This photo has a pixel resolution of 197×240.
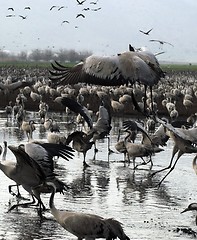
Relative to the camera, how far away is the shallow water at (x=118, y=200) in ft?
28.8

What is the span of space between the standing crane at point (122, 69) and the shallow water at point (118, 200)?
1655 mm

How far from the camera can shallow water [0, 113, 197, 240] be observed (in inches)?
345

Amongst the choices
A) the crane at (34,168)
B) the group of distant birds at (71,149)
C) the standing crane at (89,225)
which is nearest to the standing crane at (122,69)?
the group of distant birds at (71,149)

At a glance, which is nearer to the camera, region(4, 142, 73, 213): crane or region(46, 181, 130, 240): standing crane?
region(46, 181, 130, 240): standing crane

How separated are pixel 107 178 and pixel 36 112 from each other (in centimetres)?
1487

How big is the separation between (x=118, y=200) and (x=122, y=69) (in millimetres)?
1847

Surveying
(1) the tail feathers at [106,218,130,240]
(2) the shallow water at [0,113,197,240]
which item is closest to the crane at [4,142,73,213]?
(2) the shallow water at [0,113,197,240]

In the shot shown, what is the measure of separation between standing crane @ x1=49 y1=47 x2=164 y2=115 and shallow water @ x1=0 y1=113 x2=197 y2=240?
1655 millimetres

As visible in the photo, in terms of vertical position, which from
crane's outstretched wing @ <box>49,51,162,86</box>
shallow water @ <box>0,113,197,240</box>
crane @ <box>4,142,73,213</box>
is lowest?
shallow water @ <box>0,113,197,240</box>

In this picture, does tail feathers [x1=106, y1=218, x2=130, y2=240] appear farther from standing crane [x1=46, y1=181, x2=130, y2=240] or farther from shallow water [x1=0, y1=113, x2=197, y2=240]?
shallow water [x1=0, y1=113, x2=197, y2=240]

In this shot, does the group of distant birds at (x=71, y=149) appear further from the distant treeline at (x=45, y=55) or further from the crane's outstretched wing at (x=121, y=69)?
the distant treeline at (x=45, y=55)

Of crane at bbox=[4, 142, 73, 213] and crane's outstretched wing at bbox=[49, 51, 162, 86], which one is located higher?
crane's outstretched wing at bbox=[49, 51, 162, 86]

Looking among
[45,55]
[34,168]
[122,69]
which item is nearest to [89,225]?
[34,168]

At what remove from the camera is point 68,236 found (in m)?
8.54
